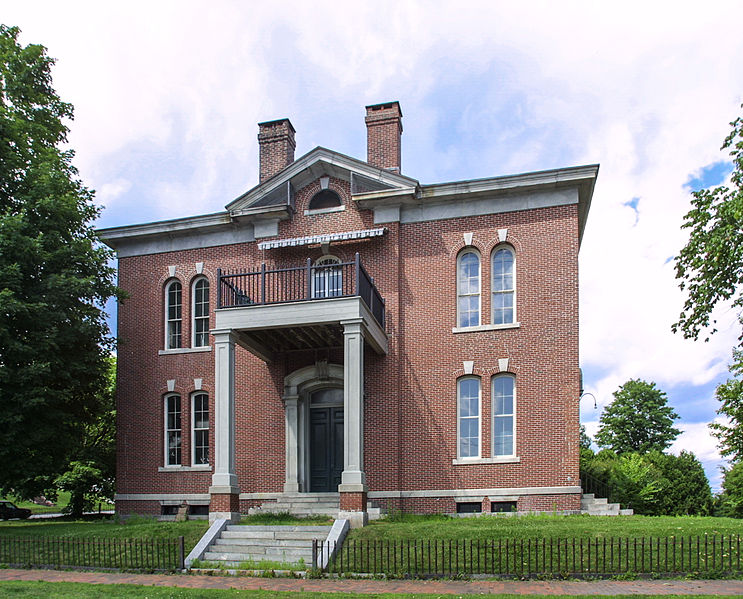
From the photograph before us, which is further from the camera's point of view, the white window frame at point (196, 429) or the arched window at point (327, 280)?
the white window frame at point (196, 429)

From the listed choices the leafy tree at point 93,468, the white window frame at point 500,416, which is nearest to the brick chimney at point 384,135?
the white window frame at point 500,416

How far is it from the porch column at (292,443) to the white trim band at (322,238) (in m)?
4.36

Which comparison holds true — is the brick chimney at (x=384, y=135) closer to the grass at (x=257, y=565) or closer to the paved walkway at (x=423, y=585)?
the grass at (x=257, y=565)

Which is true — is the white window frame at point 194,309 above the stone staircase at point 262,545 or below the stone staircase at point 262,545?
above

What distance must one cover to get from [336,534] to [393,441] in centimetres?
465

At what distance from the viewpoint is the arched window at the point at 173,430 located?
22.3 meters

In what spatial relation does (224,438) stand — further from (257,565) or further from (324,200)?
(324,200)

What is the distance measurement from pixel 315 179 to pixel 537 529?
11928 mm

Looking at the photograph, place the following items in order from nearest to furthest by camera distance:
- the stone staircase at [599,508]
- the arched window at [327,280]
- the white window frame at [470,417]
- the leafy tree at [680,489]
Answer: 1. the stone staircase at [599,508]
2. the white window frame at [470,417]
3. the arched window at [327,280]
4. the leafy tree at [680,489]

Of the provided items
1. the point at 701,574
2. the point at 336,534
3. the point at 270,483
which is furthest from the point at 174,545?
the point at 701,574

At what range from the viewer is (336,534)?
15.4 m

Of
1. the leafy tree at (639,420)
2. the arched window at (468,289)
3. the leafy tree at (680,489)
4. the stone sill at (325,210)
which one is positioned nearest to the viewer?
the arched window at (468,289)

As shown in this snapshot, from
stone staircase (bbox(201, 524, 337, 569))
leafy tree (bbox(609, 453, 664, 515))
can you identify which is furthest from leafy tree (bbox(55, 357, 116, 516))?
leafy tree (bbox(609, 453, 664, 515))

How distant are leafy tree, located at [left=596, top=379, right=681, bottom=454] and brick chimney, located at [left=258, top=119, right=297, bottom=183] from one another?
143 ft
